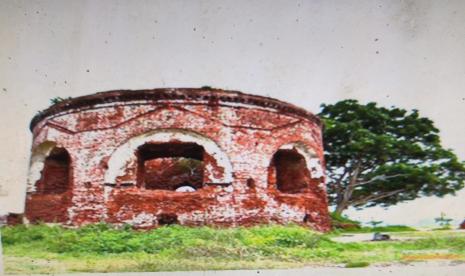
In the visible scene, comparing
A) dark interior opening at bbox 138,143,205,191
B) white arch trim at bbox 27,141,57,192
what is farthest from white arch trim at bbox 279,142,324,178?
white arch trim at bbox 27,141,57,192

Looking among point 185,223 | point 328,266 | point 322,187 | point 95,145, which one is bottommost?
point 328,266

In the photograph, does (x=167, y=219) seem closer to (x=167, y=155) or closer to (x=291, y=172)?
(x=167, y=155)

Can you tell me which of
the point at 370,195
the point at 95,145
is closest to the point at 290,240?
the point at 370,195

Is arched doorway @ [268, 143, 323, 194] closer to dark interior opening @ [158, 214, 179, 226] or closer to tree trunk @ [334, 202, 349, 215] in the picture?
tree trunk @ [334, 202, 349, 215]

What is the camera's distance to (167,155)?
806cm

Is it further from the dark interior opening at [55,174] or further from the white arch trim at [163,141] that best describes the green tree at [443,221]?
the dark interior opening at [55,174]

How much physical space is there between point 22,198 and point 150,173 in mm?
3304

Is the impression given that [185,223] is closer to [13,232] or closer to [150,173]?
[13,232]

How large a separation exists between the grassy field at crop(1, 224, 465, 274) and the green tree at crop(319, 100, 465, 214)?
3.81ft

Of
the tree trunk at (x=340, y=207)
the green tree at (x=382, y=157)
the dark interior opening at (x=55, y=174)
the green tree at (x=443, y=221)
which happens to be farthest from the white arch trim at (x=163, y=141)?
the green tree at (x=443, y=221)

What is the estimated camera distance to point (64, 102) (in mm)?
7648

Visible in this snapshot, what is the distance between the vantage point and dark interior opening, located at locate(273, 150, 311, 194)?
319 inches

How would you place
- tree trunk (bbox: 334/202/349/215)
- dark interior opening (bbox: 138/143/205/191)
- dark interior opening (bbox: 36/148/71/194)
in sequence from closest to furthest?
1. dark interior opening (bbox: 36/148/71/194)
2. tree trunk (bbox: 334/202/349/215)
3. dark interior opening (bbox: 138/143/205/191)

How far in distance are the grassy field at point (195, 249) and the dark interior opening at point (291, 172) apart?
1086 millimetres
